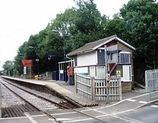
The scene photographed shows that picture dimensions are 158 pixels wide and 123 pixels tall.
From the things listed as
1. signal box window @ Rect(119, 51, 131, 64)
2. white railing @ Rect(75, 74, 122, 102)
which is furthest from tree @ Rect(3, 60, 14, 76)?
white railing @ Rect(75, 74, 122, 102)

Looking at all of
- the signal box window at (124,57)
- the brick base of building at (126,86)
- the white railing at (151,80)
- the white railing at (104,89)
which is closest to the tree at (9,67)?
the signal box window at (124,57)

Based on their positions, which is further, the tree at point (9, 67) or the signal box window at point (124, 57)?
the tree at point (9, 67)

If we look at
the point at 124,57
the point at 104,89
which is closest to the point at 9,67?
the point at 124,57

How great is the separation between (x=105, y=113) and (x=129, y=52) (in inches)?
500

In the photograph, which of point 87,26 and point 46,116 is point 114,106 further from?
point 87,26

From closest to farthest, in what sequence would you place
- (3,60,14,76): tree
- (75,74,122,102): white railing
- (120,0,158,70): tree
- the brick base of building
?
(75,74,122,102): white railing → the brick base of building → (120,0,158,70): tree → (3,60,14,76): tree

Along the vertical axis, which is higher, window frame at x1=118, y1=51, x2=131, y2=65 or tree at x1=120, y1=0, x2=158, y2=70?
tree at x1=120, y1=0, x2=158, y2=70

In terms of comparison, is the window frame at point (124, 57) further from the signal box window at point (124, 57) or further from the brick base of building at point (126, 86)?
the brick base of building at point (126, 86)

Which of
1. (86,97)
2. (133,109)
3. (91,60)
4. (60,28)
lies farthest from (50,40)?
(133,109)

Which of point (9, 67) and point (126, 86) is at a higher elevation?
point (9, 67)

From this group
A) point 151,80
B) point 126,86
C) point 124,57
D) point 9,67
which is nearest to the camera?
point 151,80

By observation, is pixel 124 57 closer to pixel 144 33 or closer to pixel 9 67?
pixel 144 33

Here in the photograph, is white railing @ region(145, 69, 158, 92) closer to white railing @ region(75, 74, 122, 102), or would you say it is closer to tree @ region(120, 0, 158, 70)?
white railing @ region(75, 74, 122, 102)

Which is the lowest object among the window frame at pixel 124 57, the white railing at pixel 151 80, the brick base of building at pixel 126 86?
the brick base of building at pixel 126 86
